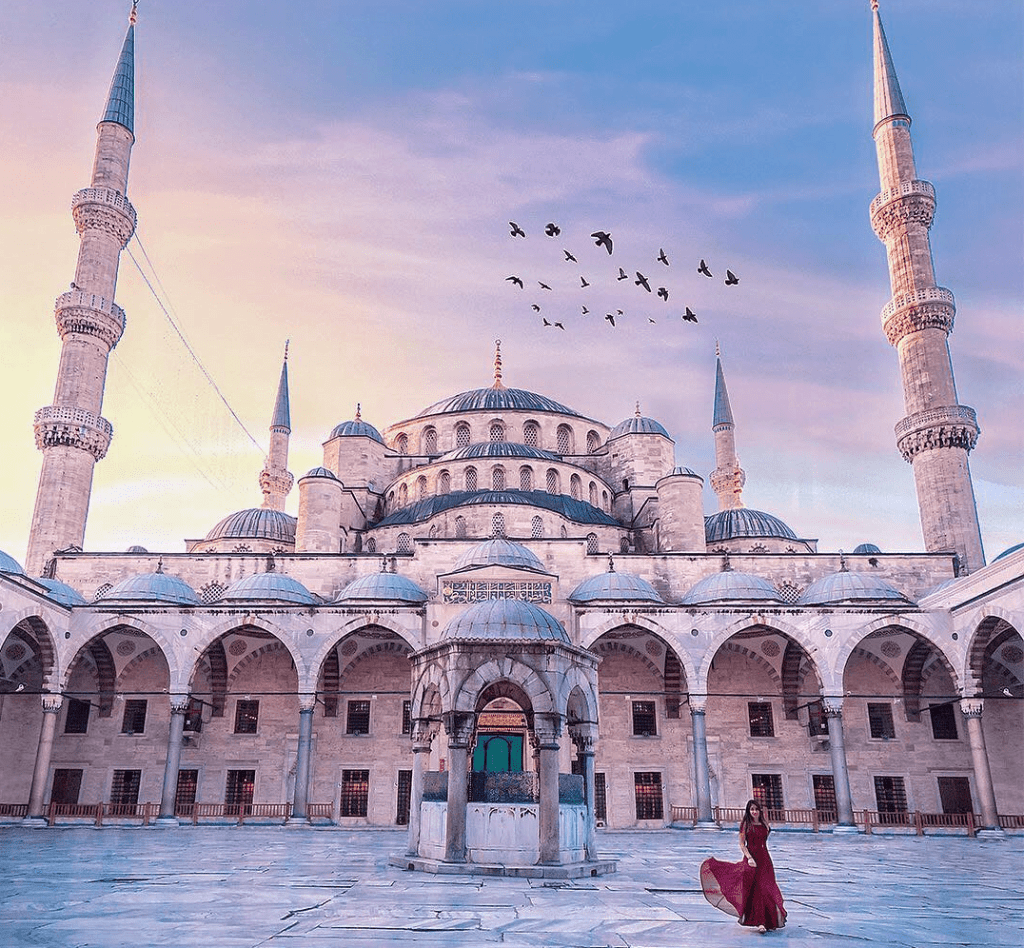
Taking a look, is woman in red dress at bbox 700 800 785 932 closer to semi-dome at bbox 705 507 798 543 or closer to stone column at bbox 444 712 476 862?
stone column at bbox 444 712 476 862

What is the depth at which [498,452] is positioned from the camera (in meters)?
29.7

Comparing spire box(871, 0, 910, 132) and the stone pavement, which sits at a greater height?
spire box(871, 0, 910, 132)

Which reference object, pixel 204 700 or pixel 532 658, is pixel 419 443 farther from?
pixel 532 658

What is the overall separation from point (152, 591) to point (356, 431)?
1190cm

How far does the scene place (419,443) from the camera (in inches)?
1345

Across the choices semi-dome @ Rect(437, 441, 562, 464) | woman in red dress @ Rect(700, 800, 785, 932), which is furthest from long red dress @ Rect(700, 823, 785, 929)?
semi-dome @ Rect(437, 441, 562, 464)

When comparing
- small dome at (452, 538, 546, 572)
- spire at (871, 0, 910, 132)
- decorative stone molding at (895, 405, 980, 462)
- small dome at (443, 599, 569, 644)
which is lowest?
small dome at (443, 599, 569, 644)

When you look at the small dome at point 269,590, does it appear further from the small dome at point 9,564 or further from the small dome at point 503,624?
the small dome at point 503,624

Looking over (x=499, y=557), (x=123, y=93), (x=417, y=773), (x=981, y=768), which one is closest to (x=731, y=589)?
(x=499, y=557)

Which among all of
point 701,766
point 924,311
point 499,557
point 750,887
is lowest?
point 750,887

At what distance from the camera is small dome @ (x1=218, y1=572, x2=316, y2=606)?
2211 centimetres

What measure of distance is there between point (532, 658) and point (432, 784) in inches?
82.3

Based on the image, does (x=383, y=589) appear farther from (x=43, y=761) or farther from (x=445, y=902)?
(x=445, y=902)

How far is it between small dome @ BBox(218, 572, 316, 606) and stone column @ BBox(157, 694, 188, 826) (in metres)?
2.76
